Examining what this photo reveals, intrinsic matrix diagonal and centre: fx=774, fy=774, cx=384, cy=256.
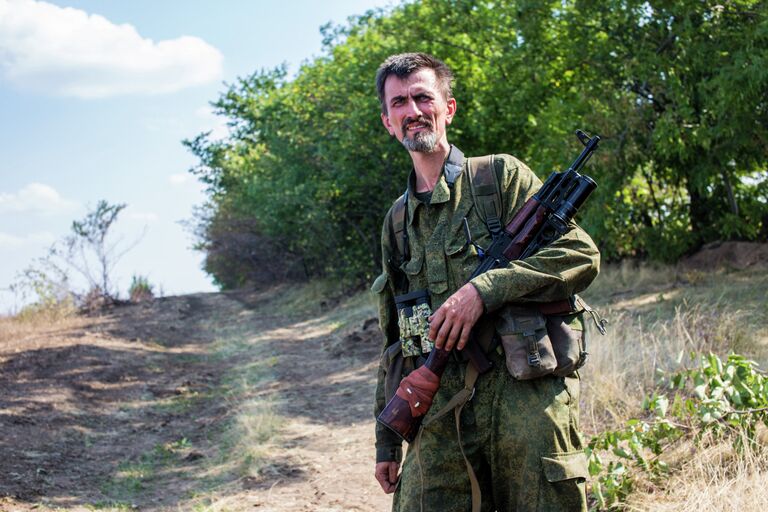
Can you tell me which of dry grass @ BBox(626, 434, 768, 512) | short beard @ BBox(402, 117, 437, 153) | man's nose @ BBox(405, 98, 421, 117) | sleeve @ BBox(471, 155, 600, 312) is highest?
man's nose @ BBox(405, 98, 421, 117)

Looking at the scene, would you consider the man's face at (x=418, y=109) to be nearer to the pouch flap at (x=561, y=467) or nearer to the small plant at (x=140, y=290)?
the pouch flap at (x=561, y=467)

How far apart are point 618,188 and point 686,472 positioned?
324 inches

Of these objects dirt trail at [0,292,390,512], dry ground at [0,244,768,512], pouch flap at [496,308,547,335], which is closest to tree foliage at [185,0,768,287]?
dry ground at [0,244,768,512]

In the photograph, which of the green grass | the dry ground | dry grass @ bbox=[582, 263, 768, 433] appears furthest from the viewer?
the green grass

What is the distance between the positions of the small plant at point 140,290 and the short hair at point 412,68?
78.2 feet

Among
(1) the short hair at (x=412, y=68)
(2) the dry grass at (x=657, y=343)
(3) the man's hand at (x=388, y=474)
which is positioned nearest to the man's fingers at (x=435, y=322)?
(3) the man's hand at (x=388, y=474)

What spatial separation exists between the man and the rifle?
5 cm

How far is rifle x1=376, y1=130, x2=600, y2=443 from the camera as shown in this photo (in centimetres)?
247

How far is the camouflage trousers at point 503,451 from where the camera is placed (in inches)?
92.5

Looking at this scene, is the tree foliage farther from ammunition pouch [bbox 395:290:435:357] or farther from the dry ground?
ammunition pouch [bbox 395:290:435:357]

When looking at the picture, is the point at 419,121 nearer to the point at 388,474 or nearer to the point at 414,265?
the point at 414,265

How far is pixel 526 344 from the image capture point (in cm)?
234

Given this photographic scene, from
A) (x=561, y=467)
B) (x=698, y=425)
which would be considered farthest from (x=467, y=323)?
(x=698, y=425)

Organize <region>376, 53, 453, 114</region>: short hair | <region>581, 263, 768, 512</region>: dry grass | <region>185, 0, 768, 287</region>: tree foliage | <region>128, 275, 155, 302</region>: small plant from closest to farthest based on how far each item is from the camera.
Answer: <region>376, 53, 453, 114</region>: short hair < <region>581, 263, 768, 512</region>: dry grass < <region>185, 0, 768, 287</region>: tree foliage < <region>128, 275, 155, 302</region>: small plant
